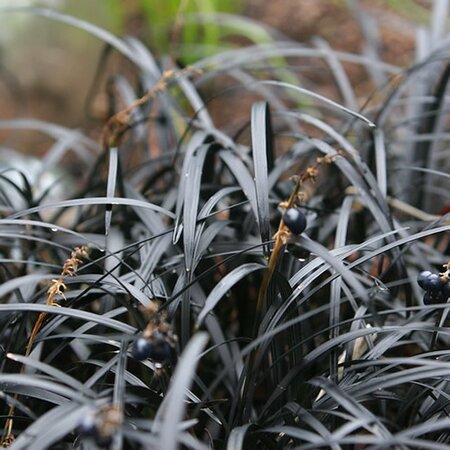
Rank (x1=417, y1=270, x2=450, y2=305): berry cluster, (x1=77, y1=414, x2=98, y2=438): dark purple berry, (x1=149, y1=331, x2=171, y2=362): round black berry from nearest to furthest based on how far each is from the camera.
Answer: (x1=77, y1=414, x2=98, y2=438): dark purple berry
(x1=149, y1=331, x2=171, y2=362): round black berry
(x1=417, y1=270, x2=450, y2=305): berry cluster

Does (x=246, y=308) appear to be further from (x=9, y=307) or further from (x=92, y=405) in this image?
(x=92, y=405)

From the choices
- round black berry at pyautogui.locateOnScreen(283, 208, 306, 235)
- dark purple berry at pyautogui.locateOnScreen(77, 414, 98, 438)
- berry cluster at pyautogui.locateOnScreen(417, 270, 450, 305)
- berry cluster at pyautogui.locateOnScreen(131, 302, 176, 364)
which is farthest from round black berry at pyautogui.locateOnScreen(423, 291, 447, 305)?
dark purple berry at pyautogui.locateOnScreen(77, 414, 98, 438)

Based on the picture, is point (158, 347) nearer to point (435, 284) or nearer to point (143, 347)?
point (143, 347)

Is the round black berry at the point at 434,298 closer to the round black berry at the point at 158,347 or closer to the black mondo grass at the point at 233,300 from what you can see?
the black mondo grass at the point at 233,300

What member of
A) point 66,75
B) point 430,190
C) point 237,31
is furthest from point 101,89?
point 430,190

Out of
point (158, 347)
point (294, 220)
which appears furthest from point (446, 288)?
point (158, 347)

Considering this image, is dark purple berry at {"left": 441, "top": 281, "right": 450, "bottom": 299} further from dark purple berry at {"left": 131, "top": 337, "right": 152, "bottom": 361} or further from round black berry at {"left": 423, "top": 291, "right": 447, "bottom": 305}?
dark purple berry at {"left": 131, "top": 337, "right": 152, "bottom": 361}

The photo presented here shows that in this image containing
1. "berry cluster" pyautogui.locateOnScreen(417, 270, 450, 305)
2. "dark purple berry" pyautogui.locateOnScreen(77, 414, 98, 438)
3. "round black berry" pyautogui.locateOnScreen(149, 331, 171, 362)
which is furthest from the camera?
"berry cluster" pyautogui.locateOnScreen(417, 270, 450, 305)

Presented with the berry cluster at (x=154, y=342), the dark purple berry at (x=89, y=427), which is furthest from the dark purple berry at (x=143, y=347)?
the dark purple berry at (x=89, y=427)
